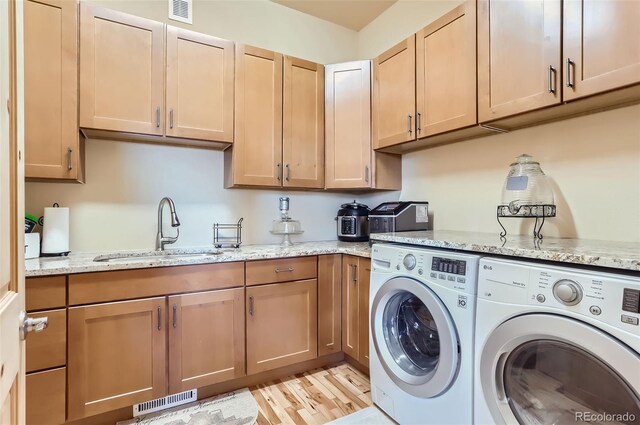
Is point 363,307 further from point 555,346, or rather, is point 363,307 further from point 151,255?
point 151,255

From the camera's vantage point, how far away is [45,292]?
4.72ft

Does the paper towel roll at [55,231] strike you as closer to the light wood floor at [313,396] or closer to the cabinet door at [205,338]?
the cabinet door at [205,338]

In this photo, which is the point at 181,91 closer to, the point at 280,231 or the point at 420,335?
the point at 280,231

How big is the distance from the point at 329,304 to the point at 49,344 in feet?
5.02

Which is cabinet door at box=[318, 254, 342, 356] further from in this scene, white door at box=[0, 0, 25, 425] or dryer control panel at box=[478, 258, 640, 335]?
white door at box=[0, 0, 25, 425]

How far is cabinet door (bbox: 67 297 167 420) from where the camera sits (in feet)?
4.95

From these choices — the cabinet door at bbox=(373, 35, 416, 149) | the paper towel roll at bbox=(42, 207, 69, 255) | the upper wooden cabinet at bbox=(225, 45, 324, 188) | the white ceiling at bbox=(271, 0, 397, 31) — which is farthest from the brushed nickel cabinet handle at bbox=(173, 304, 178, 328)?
the white ceiling at bbox=(271, 0, 397, 31)

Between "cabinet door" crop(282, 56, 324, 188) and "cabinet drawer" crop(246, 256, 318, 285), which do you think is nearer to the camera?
"cabinet drawer" crop(246, 256, 318, 285)

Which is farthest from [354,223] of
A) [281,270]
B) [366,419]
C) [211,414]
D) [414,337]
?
[211,414]

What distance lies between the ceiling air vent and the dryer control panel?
2505mm

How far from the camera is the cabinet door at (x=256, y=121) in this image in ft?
7.13

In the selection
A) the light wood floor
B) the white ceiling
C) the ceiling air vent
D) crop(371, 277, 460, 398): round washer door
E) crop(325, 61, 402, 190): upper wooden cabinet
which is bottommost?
the light wood floor

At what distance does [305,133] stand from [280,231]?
0.80m

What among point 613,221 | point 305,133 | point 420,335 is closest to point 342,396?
point 420,335
